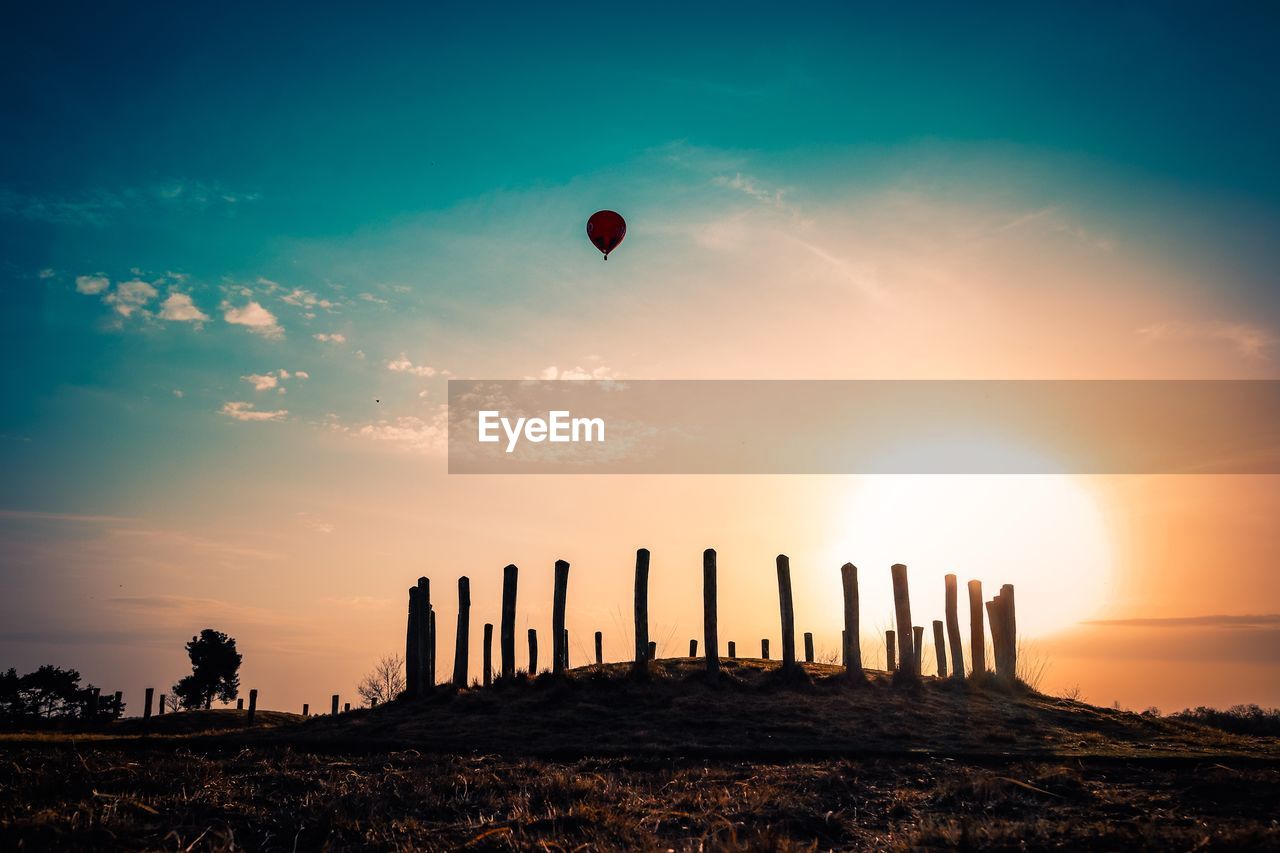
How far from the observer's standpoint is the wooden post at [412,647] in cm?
2342

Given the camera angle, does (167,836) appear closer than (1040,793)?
Yes

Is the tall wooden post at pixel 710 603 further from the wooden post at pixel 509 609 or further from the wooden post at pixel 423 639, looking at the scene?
the wooden post at pixel 423 639

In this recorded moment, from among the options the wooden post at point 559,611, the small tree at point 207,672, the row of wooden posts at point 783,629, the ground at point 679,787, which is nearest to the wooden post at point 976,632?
the row of wooden posts at point 783,629

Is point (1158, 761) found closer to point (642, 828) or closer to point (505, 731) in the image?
point (642, 828)

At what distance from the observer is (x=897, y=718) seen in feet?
55.5

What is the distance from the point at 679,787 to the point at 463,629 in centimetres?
1617

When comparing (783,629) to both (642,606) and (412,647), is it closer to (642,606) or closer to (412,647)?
(642,606)

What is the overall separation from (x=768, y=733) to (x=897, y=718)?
305cm

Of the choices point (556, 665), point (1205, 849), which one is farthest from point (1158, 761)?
point (556, 665)

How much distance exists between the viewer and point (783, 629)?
22203mm

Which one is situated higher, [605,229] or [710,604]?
[605,229]

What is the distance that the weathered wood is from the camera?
2125cm

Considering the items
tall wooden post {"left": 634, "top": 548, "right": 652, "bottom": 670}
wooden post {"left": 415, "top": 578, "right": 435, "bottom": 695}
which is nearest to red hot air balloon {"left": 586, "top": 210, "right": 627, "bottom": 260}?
tall wooden post {"left": 634, "top": 548, "right": 652, "bottom": 670}

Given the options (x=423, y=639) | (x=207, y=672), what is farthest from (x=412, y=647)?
(x=207, y=672)
